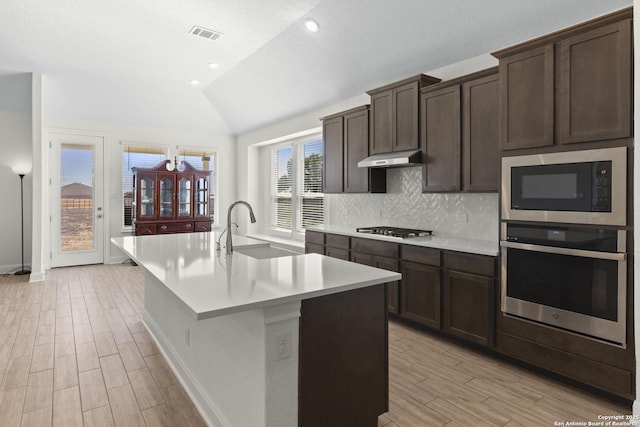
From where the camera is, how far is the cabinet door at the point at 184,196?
6.96 meters

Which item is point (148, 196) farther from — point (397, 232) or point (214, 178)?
point (397, 232)

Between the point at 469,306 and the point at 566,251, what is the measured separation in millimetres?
875

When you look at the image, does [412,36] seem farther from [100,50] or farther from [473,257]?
[100,50]

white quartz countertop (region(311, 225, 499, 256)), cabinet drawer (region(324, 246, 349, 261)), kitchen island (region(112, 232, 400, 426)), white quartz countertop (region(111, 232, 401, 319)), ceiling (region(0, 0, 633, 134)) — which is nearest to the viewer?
white quartz countertop (region(111, 232, 401, 319))

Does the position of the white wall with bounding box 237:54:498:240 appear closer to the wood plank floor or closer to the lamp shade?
the wood plank floor

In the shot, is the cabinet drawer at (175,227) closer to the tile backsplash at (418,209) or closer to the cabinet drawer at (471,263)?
the tile backsplash at (418,209)

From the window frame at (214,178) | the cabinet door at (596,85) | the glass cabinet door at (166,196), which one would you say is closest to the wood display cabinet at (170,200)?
the glass cabinet door at (166,196)

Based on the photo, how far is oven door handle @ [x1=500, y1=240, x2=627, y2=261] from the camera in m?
2.20

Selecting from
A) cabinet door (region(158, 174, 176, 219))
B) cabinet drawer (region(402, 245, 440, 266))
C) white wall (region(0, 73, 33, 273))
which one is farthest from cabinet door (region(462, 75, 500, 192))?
white wall (region(0, 73, 33, 273))

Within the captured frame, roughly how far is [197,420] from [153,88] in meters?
5.37

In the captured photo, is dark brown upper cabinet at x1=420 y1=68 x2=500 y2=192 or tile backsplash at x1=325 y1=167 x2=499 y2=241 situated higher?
dark brown upper cabinet at x1=420 y1=68 x2=500 y2=192

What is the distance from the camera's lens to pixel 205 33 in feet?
13.9

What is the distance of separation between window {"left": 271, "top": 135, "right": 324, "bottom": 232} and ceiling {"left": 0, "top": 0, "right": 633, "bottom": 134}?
2.13 feet

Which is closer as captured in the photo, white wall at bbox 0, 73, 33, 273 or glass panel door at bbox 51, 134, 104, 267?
white wall at bbox 0, 73, 33, 273
